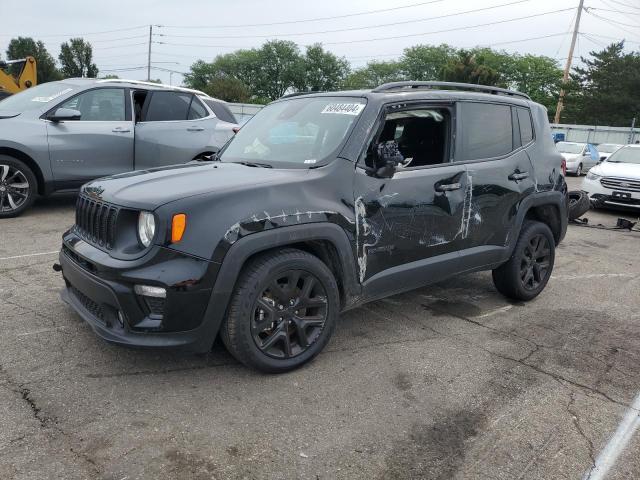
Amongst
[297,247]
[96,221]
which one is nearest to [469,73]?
[297,247]

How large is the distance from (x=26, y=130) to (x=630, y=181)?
10.6m

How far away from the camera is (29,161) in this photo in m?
7.02

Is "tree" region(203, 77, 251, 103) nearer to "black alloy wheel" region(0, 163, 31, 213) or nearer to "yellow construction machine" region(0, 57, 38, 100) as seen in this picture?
"yellow construction machine" region(0, 57, 38, 100)

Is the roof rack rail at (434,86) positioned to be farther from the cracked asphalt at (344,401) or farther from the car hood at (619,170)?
the car hood at (619,170)

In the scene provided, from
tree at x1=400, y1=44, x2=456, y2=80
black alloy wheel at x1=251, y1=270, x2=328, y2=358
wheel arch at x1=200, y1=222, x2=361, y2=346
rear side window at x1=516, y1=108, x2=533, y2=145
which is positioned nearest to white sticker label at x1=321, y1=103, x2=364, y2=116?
wheel arch at x1=200, y1=222, x2=361, y2=346

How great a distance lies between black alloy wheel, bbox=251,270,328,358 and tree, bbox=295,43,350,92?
3822 inches

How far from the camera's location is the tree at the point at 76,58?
67.6 metres

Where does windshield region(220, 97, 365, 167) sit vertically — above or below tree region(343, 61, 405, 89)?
below

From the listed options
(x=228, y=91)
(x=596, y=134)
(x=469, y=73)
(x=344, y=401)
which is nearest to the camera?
(x=344, y=401)

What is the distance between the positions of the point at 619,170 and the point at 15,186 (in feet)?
36.0

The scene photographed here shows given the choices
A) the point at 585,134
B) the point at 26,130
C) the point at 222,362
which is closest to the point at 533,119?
the point at 222,362

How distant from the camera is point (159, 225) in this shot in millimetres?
2871

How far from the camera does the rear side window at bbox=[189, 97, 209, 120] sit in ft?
27.8

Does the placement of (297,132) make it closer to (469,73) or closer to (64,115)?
(64,115)
